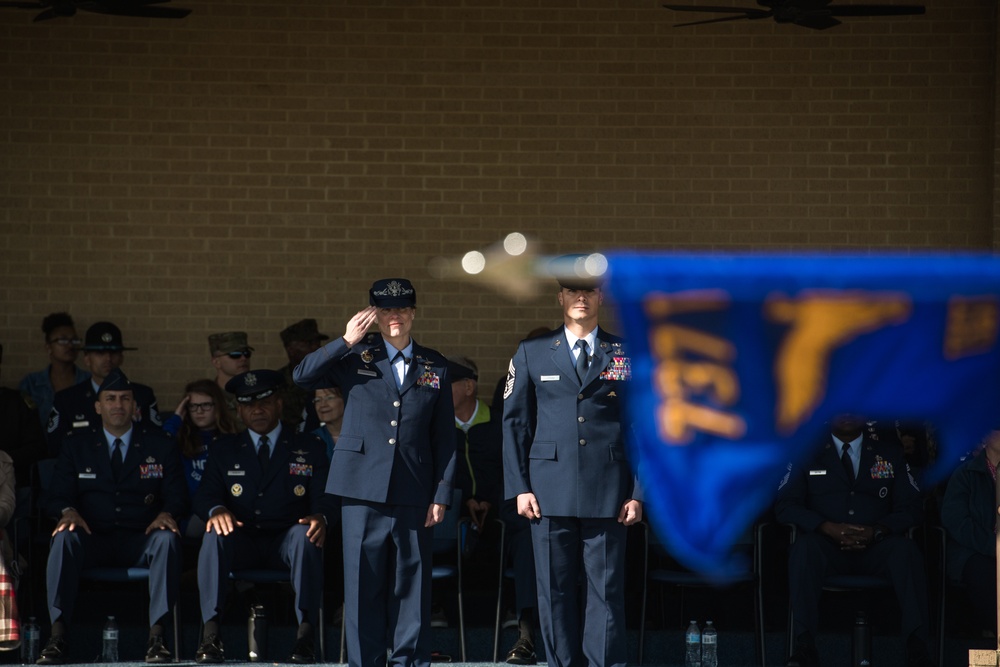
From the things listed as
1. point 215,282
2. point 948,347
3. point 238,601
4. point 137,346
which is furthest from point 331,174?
point 948,347

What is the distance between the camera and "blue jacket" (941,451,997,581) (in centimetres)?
704

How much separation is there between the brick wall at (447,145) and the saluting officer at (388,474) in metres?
3.46

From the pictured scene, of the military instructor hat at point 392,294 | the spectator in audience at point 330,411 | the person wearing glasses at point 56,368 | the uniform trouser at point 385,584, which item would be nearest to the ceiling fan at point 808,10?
the military instructor hat at point 392,294


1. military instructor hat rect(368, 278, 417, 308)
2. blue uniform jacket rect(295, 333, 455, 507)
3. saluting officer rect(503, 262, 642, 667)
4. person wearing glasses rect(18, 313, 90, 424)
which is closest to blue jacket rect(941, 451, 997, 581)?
saluting officer rect(503, 262, 642, 667)

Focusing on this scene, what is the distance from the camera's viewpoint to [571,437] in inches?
239

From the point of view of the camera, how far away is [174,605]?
700cm

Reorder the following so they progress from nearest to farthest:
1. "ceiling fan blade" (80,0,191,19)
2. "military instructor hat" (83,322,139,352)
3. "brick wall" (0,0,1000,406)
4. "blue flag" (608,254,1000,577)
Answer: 1. "blue flag" (608,254,1000,577)
2. "ceiling fan blade" (80,0,191,19)
3. "military instructor hat" (83,322,139,352)
4. "brick wall" (0,0,1000,406)

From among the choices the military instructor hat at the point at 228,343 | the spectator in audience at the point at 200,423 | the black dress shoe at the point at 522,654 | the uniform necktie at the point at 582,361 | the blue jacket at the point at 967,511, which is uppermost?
the military instructor hat at the point at 228,343

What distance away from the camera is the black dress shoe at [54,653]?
6785 millimetres

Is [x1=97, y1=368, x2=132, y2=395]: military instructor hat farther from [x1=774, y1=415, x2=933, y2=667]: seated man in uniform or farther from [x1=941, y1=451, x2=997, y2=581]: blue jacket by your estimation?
[x1=941, y1=451, x2=997, y2=581]: blue jacket

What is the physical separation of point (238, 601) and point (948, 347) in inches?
204

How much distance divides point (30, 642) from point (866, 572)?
160 inches

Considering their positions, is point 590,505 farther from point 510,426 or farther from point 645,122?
point 645,122

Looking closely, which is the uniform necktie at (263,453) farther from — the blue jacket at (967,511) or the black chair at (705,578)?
A: the blue jacket at (967,511)
